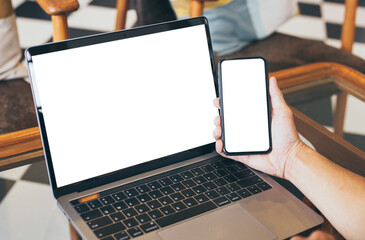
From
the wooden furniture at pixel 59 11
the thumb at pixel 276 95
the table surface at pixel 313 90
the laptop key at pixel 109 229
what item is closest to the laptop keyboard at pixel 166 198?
the laptop key at pixel 109 229

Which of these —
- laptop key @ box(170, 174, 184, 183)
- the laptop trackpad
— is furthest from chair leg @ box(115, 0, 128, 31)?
the laptop trackpad

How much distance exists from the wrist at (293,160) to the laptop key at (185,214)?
15 centimetres

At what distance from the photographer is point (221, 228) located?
2.27ft

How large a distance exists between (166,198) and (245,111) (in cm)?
19

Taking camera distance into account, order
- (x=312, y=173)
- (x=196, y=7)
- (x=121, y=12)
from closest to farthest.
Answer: (x=312, y=173), (x=196, y=7), (x=121, y=12)

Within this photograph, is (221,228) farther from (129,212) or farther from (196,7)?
(196,7)

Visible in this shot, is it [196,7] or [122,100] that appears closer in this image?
[122,100]

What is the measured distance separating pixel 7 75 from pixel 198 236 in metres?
0.83

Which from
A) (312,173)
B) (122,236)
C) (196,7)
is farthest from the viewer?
(196,7)

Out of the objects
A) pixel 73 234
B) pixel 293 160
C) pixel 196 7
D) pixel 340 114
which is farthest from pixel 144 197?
pixel 196 7

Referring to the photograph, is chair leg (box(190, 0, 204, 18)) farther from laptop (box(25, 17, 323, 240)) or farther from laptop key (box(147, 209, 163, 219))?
A: laptop key (box(147, 209, 163, 219))

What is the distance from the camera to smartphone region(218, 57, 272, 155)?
0.79m

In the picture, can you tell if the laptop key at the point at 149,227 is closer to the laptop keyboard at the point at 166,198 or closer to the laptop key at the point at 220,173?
the laptop keyboard at the point at 166,198

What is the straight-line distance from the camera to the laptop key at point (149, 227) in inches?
26.9
